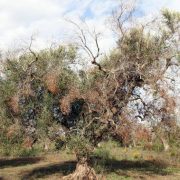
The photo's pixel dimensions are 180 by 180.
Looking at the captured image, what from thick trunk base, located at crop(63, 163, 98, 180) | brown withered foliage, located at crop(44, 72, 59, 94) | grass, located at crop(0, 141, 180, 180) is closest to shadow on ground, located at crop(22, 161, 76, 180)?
grass, located at crop(0, 141, 180, 180)

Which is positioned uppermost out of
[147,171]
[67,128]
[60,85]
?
[60,85]

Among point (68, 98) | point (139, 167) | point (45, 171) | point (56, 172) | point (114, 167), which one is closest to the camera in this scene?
point (68, 98)

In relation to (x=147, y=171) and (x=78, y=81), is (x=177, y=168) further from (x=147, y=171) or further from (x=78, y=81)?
(x=78, y=81)

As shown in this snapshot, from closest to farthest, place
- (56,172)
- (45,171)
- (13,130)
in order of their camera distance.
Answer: (13,130)
(56,172)
(45,171)

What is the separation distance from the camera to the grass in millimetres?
30812

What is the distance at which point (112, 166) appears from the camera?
35.2 metres

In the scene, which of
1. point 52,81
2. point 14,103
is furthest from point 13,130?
point 52,81

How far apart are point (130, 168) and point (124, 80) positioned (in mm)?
7911

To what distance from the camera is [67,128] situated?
95.7 ft

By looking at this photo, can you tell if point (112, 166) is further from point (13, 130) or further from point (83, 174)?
point (13, 130)

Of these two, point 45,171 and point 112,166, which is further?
point 112,166

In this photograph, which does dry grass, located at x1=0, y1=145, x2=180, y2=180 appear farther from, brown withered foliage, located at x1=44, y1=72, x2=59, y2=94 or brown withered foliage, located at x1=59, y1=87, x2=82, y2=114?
brown withered foliage, located at x1=44, y1=72, x2=59, y2=94

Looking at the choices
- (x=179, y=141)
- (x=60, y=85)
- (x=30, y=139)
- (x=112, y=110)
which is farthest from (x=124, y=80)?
(x=179, y=141)

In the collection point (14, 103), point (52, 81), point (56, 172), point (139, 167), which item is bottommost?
point (56, 172)
